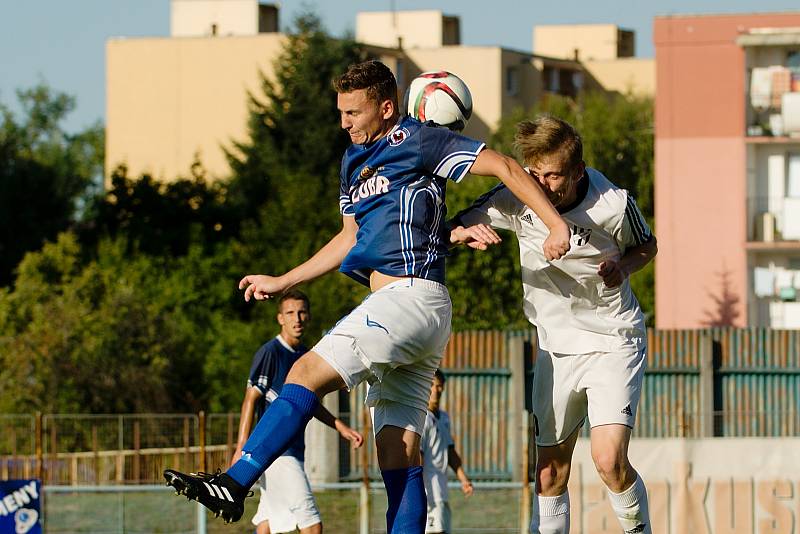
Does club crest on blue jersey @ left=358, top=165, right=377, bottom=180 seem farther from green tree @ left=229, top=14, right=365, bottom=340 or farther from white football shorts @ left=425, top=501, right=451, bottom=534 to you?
green tree @ left=229, top=14, right=365, bottom=340

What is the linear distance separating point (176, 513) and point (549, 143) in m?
12.7

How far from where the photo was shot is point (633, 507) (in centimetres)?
795

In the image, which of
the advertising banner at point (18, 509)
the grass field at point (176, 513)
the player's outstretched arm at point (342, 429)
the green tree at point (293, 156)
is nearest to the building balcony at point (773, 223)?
the green tree at point (293, 156)

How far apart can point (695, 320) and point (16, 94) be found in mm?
53365

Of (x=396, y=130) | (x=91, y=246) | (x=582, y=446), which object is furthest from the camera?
(x=91, y=246)

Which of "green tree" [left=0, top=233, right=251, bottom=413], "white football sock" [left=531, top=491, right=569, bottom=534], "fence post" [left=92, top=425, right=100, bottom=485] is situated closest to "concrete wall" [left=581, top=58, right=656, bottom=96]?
"green tree" [left=0, top=233, right=251, bottom=413]

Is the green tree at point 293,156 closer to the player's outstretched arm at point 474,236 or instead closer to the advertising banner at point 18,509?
the advertising banner at point 18,509

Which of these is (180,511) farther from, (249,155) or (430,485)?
(249,155)

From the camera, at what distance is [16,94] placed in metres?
84.8

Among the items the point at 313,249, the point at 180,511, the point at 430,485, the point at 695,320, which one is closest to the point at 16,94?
the point at 313,249

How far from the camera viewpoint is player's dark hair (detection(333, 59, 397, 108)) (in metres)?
7.05

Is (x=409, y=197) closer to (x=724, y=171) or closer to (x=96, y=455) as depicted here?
(x=96, y=455)

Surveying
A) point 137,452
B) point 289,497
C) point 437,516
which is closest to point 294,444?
point 289,497

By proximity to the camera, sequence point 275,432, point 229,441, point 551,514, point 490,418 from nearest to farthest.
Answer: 1. point 275,432
2. point 551,514
3. point 229,441
4. point 490,418
